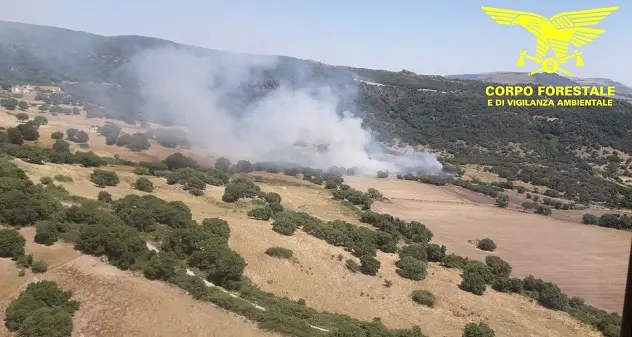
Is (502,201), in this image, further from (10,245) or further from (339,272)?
(10,245)

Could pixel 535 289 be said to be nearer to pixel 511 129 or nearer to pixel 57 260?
pixel 57 260

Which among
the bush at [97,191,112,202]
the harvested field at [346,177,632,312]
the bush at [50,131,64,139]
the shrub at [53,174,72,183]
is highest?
the bush at [50,131,64,139]

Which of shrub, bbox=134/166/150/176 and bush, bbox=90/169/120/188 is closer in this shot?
bush, bbox=90/169/120/188

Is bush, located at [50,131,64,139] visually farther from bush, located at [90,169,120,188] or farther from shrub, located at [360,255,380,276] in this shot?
shrub, located at [360,255,380,276]

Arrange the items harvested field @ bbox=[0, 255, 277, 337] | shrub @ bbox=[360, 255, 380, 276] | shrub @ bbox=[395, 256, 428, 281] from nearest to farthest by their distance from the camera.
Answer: harvested field @ bbox=[0, 255, 277, 337] → shrub @ bbox=[360, 255, 380, 276] → shrub @ bbox=[395, 256, 428, 281]

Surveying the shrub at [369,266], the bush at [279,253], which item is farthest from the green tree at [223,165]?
the shrub at [369,266]

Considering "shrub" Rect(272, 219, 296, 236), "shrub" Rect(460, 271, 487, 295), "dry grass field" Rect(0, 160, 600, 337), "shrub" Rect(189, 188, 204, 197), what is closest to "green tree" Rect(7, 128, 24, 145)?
"dry grass field" Rect(0, 160, 600, 337)

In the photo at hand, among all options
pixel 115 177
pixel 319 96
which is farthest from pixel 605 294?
pixel 319 96
